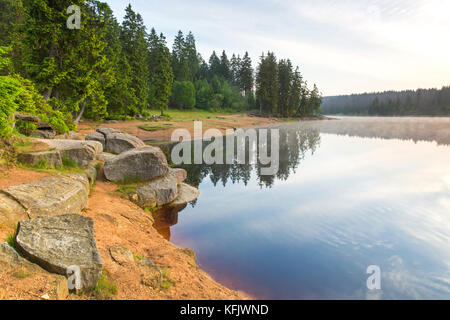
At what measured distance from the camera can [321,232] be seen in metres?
8.86

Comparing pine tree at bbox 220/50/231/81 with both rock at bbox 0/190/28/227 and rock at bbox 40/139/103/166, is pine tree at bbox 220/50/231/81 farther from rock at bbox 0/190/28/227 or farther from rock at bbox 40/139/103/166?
rock at bbox 0/190/28/227

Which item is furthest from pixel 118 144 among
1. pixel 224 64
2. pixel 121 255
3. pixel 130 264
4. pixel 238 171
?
pixel 224 64

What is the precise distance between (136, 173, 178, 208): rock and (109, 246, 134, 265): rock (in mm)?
4480

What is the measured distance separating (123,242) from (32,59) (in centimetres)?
2182

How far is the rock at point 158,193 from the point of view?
10.3 metres

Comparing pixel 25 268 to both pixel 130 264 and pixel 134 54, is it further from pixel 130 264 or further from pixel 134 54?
pixel 134 54

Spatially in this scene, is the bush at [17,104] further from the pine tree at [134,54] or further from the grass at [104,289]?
the pine tree at [134,54]

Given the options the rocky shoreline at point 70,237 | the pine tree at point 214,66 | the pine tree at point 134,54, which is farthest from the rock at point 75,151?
the pine tree at point 214,66

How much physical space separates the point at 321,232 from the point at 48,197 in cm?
834

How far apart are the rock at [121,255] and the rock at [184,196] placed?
5411 mm

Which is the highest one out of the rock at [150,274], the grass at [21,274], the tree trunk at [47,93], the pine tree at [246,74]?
the pine tree at [246,74]

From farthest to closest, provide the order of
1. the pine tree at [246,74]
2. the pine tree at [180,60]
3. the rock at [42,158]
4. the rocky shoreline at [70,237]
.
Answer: the pine tree at [246,74]
the pine tree at [180,60]
the rock at [42,158]
the rocky shoreline at [70,237]

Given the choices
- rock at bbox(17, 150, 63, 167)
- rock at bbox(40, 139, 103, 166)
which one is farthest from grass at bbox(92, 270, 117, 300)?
rock at bbox(40, 139, 103, 166)

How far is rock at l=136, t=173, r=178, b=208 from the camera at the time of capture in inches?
407
